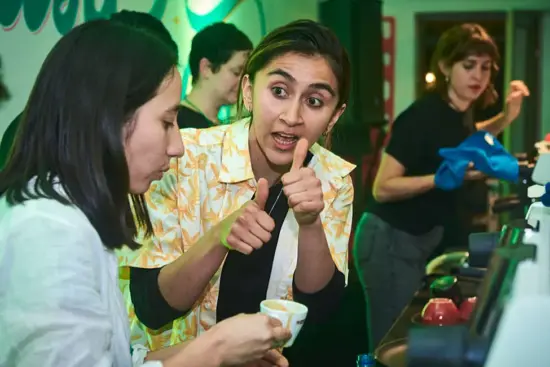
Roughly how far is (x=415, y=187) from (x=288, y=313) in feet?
5.67

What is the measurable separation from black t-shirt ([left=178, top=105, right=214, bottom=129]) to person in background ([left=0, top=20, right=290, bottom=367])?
1326mm

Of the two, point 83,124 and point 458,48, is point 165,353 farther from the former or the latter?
point 458,48

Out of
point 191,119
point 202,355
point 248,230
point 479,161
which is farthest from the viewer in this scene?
point 191,119

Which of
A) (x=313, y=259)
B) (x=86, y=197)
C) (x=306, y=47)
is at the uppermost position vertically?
(x=306, y=47)

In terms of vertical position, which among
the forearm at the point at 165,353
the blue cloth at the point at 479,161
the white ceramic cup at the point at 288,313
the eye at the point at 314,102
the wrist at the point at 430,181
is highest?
the eye at the point at 314,102

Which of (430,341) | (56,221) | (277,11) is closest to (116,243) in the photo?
(56,221)

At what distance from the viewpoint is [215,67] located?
9.57 feet

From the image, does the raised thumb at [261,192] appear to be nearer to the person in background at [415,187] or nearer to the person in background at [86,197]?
the person in background at [86,197]

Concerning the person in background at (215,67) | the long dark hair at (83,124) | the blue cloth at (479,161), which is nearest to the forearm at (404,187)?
→ the blue cloth at (479,161)

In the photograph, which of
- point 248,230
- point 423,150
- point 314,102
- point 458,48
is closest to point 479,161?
point 423,150

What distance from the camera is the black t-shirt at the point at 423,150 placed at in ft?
9.57

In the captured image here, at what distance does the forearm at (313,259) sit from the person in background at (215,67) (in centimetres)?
133

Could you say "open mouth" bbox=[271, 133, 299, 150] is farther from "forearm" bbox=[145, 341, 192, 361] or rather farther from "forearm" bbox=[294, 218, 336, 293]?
"forearm" bbox=[145, 341, 192, 361]

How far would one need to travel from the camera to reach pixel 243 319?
45.7 inches
